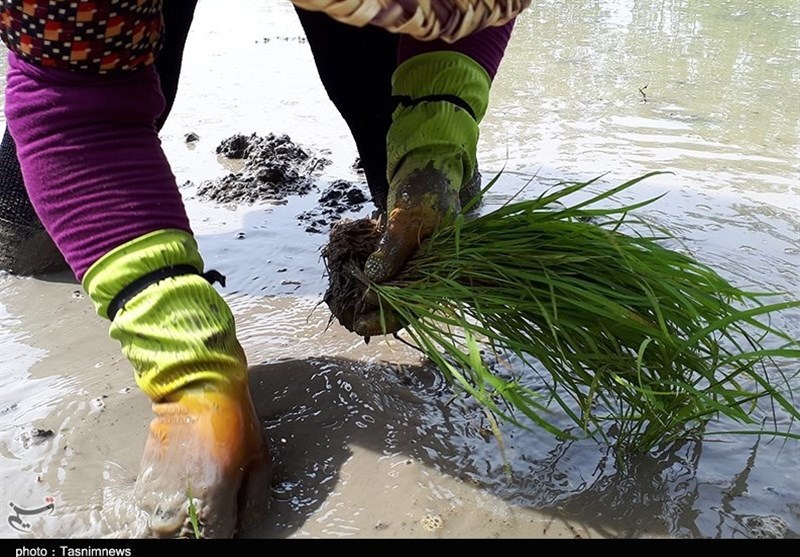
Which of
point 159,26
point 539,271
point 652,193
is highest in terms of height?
point 159,26

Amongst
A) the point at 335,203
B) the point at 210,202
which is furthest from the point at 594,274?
the point at 210,202

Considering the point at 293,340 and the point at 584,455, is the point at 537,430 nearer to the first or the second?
the point at 584,455

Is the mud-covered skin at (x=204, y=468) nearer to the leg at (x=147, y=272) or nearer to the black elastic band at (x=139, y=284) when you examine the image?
the leg at (x=147, y=272)

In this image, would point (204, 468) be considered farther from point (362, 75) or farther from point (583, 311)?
point (362, 75)

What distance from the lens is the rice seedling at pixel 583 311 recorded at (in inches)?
47.4

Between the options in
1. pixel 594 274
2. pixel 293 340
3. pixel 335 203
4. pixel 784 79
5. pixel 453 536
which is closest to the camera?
pixel 453 536

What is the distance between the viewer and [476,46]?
1.52 metres

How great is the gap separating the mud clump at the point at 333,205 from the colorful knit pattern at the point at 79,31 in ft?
3.61

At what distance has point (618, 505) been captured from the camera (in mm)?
1206

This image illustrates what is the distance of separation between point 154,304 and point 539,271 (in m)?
0.64

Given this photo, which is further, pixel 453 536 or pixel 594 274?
pixel 594 274

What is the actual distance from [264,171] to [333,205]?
0.31 meters

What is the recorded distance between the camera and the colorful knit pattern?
111 cm

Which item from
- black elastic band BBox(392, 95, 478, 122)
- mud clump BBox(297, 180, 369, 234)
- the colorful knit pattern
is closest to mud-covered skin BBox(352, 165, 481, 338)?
black elastic band BBox(392, 95, 478, 122)
